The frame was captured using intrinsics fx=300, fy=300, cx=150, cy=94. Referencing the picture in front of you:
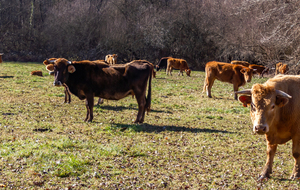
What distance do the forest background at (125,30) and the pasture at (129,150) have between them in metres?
26.9

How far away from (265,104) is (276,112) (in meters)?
0.49

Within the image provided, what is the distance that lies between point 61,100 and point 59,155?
7.31 metres

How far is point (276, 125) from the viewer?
18.5 feet

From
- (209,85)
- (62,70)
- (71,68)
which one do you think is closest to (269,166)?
(71,68)

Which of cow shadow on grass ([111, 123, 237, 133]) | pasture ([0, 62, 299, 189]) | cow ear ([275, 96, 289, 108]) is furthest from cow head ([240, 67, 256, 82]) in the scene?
cow ear ([275, 96, 289, 108])

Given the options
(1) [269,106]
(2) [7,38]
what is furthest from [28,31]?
(1) [269,106]

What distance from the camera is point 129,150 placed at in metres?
7.28

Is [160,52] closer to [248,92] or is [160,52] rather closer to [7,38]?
[7,38]

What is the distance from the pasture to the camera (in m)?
5.65

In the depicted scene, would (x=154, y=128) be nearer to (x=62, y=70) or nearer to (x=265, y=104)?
(x=62, y=70)

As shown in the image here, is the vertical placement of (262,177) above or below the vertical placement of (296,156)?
below

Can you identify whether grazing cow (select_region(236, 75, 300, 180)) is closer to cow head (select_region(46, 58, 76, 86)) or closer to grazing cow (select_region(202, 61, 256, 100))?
cow head (select_region(46, 58, 76, 86))

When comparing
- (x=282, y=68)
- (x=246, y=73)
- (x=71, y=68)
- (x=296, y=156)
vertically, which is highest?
(x=282, y=68)

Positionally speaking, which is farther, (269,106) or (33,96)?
(33,96)
